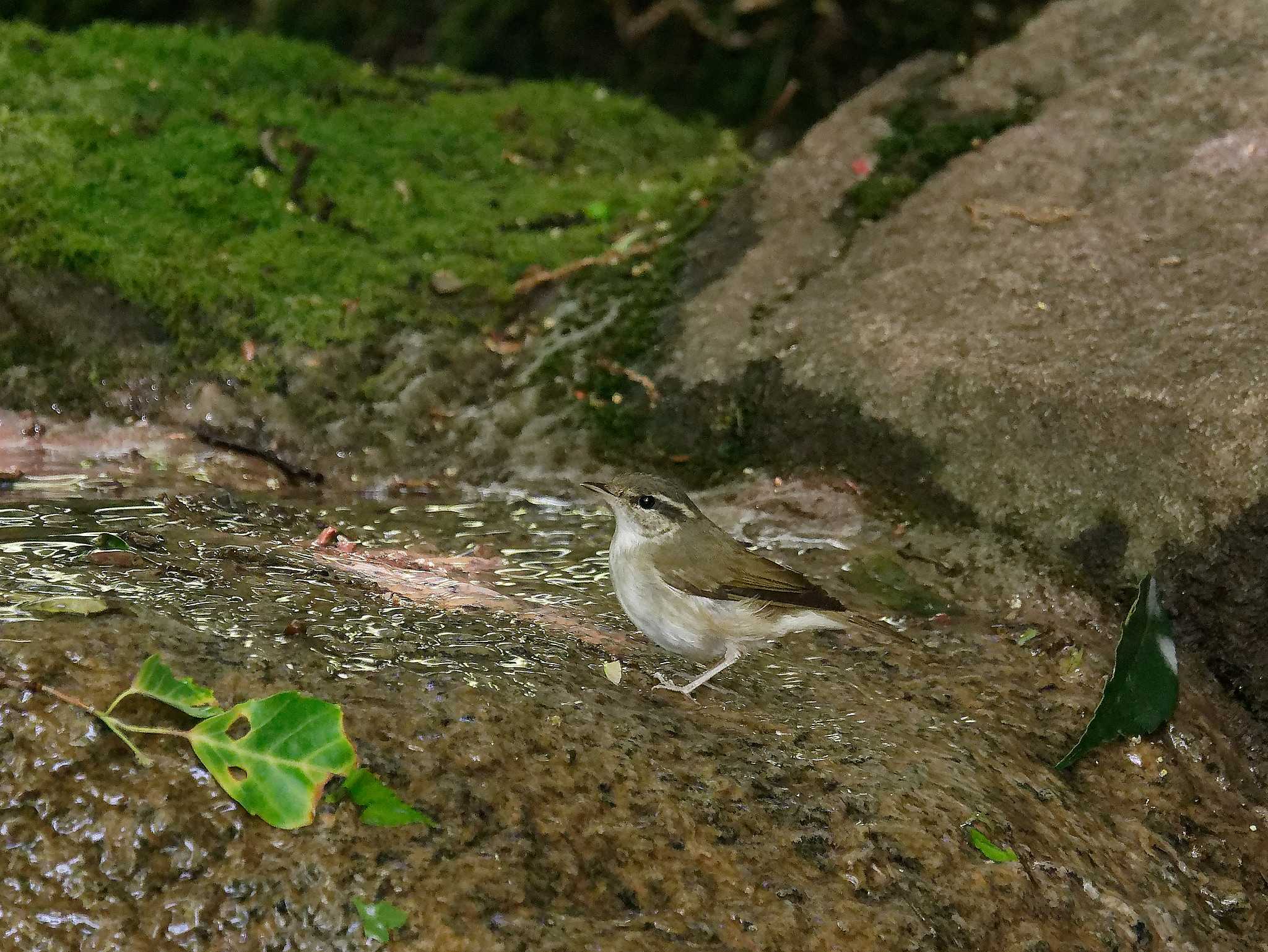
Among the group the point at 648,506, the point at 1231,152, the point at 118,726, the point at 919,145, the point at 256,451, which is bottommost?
the point at 256,451

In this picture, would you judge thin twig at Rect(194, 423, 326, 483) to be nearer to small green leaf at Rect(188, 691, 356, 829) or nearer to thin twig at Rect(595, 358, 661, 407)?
thin twig at Rect(595, 358, 661, 407)

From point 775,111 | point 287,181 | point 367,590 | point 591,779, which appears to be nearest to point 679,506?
point 367,590

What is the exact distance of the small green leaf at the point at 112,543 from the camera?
3.44 metres

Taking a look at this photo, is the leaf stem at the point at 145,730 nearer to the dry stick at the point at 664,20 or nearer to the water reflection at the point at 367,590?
the water reflection at the point at 367,590

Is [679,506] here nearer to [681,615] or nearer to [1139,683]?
[681,615]

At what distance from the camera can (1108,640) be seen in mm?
3949

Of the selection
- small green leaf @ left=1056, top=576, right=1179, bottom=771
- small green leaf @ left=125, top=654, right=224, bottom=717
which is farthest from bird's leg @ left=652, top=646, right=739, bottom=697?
small green leaf @ left=125, top=654, right=224, bottom=717

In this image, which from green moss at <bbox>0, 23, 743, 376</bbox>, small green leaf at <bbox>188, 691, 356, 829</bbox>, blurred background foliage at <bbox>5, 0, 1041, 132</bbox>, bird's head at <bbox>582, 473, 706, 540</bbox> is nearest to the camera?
small green leaf at <bbox>188, 691, 356, 829</bbox>

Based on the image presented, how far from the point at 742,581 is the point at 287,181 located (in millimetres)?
3810

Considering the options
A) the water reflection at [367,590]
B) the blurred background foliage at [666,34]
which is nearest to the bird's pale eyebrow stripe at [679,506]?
the water reflection at [367,590]

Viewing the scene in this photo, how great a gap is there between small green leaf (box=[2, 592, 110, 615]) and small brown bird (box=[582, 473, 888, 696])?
1577 mm

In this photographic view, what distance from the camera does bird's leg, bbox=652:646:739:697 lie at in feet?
11.2

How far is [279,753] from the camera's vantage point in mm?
2350

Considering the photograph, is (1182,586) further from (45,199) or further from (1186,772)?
(45,199)
